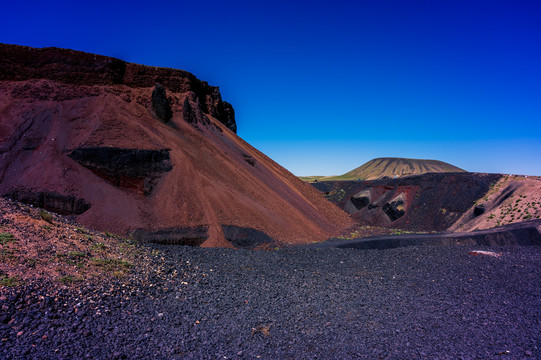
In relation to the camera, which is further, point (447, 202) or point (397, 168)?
point (397, 168)

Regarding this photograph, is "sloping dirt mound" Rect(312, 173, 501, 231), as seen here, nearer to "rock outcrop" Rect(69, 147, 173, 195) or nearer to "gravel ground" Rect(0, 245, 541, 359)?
"gravel ground" Rect(0, 245, 541, 359)

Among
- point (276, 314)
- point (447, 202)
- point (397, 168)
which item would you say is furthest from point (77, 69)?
point (397, 168)

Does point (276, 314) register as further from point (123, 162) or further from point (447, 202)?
point (447, 202)

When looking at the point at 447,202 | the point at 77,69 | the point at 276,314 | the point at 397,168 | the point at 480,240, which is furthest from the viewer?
the point at 397,168

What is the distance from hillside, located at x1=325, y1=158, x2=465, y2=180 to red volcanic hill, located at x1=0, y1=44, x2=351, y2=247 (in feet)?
236

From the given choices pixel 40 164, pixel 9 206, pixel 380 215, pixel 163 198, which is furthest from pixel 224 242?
pixel 380 215

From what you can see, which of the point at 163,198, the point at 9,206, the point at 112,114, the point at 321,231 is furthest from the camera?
the point at 321,231

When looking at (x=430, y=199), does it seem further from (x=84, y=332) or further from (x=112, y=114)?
(x=84, y=332)

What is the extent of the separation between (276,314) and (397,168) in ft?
303

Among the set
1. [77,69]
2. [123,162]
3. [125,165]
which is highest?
[77,69]

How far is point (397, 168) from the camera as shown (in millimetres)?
91250

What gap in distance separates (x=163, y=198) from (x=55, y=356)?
12385 mm

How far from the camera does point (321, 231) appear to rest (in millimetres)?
21328

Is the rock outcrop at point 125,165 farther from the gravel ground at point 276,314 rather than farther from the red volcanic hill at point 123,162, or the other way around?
the gravel ground at point 276,314
